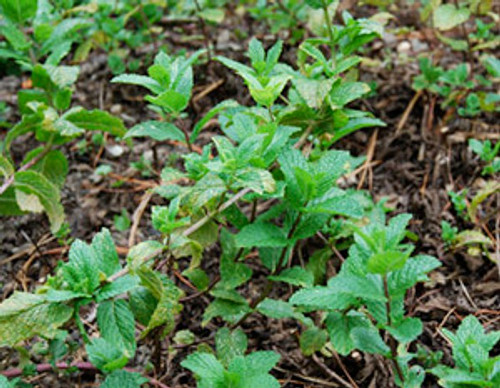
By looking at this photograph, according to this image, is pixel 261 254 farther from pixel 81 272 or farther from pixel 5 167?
pixel 5 167

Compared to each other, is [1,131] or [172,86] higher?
[172,86]

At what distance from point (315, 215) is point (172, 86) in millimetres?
616

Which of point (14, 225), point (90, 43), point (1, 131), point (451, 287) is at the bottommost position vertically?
point (451, 287)

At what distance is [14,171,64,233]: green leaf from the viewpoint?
2150 mm

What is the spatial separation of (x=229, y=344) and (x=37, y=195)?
3.07 feet

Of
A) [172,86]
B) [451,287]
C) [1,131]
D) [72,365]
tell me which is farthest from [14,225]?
[451,287]

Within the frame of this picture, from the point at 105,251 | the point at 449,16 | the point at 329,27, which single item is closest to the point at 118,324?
the point at 105,251

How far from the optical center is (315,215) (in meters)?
1.79

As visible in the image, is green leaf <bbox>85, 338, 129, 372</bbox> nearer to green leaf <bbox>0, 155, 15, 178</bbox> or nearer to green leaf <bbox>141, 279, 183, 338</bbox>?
green leaf <bbox>141, 279, 183, 338</bbox>

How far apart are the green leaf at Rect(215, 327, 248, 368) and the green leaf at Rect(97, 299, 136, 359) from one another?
1.22 ft

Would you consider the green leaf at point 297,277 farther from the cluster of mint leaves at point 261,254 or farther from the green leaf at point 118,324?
the green leaf at point 118,324

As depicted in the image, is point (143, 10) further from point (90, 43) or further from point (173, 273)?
point (173, 273)

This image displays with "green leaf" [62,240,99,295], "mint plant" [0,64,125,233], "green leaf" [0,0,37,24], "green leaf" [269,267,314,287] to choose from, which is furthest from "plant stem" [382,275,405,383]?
"green leaf" [0,0,37,24]

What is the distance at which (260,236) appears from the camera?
67.7 inches
